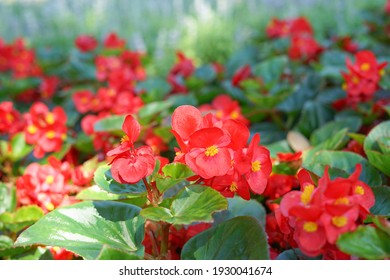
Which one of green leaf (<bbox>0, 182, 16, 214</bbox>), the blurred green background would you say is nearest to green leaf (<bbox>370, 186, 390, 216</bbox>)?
green leaf (<bbox>0, 182, 16, 214</bbox>)

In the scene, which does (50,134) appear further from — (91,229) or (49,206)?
(91,229)

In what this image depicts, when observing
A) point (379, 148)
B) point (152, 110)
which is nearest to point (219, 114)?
point (152, 110)

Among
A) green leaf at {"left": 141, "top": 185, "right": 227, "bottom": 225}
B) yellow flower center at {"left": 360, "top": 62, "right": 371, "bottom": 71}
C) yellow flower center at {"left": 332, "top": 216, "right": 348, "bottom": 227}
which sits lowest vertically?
yellow flower center at {"left": 360, "top": 62, "right": 371, "bottom": 71}

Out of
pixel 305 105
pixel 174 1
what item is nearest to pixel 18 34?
pixel 174 1

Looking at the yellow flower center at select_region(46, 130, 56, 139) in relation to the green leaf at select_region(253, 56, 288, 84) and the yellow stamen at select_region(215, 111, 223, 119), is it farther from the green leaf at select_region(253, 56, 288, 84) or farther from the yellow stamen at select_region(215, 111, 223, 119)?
the green leaf at select_region(253, 56, 288, 84)

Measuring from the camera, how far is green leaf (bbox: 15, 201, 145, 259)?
0.78m

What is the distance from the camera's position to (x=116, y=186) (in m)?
0.82

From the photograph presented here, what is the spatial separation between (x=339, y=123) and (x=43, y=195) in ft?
2.24

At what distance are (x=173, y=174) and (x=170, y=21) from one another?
3.48 m

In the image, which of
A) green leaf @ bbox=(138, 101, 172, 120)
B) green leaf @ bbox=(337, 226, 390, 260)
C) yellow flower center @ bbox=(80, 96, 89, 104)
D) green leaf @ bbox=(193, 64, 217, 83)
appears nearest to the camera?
green leaf @ bbox=(337, 226, 390, 260)

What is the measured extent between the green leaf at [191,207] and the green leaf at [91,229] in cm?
7

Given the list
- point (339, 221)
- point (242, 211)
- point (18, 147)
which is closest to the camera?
point (339, 221)

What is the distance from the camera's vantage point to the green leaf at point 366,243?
0.65m

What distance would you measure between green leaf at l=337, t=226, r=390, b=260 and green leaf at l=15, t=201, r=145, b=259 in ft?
0.95
